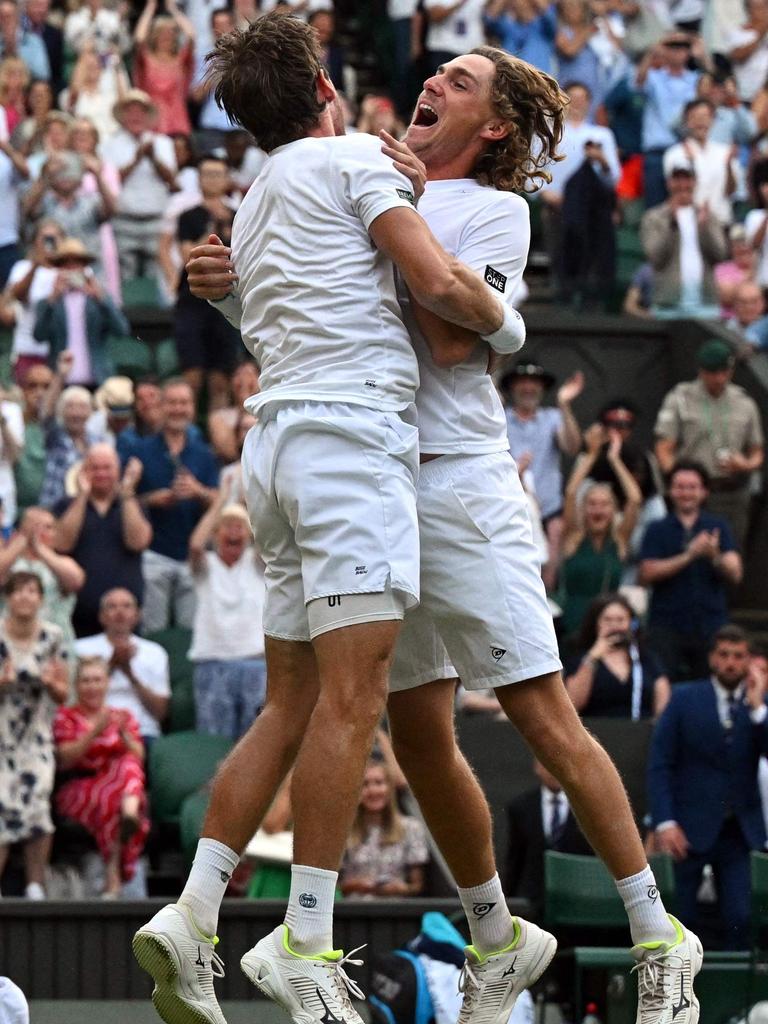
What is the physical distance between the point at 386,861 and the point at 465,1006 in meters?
4.61

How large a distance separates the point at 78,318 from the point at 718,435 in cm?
404

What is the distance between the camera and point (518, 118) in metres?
5.44

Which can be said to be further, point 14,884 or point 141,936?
point 14,884

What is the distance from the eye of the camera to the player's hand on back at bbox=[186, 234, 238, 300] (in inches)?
214

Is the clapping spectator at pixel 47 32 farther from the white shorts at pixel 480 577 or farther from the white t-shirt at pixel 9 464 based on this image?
the white shorts at pixel 480 577

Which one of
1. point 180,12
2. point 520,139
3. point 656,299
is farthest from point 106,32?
point 520,139

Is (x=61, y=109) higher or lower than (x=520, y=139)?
higher

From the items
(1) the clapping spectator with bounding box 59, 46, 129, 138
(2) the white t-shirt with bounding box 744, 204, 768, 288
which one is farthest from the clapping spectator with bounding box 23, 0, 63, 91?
(2) the white t-shirt with bounding box 744, 204, 768, 288

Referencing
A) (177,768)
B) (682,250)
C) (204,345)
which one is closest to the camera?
(177,768)

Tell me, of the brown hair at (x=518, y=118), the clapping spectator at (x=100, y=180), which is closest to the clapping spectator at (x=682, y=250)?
the clapping spectator at (x=100, y=180)

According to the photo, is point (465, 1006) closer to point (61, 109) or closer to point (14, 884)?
point (14, 884)

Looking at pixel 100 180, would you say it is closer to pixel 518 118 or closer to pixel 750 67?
pixel 750 67

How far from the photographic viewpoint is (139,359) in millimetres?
14492

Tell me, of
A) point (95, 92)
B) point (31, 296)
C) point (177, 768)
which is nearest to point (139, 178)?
point (95, 92)
